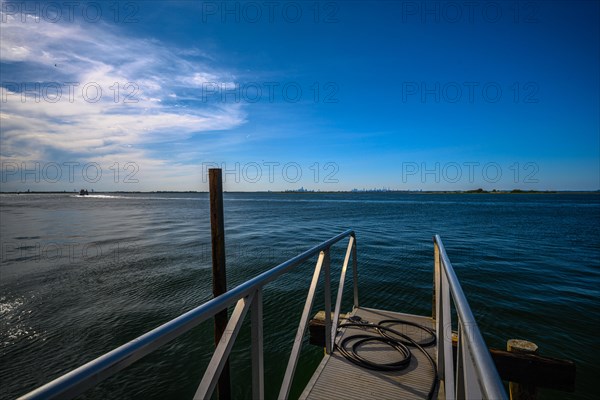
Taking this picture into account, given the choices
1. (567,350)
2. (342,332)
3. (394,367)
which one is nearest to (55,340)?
(342,332)

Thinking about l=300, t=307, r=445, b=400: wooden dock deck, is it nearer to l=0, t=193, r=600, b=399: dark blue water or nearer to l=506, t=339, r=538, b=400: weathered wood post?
l=506, t=339, r=538, b=400: weathered wood post

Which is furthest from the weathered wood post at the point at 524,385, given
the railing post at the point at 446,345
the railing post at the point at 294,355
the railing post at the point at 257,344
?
the railing post at the point at 257,344

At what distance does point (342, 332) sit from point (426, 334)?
1.32 metres

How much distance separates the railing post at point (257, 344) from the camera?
7.84ft

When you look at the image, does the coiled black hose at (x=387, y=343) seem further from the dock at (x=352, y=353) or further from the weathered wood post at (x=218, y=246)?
the weathered wood post at (x=218, y=246)

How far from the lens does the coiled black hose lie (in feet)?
12.4

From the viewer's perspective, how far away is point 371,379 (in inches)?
141

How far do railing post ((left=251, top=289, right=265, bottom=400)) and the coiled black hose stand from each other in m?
1.86

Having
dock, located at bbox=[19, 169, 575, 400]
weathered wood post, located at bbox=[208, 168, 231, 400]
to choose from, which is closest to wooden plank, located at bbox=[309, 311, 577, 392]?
dock, located at bbox=[19, 169, 575, 400]

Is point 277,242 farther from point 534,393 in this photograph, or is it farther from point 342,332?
point 534,393

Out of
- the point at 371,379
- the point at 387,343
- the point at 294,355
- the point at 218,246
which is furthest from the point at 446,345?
the point at 218,246

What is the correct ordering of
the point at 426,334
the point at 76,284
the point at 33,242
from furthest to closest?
the point at 33,242 < the point at 76,284 < the point at 426,334

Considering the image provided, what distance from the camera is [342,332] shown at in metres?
4.79

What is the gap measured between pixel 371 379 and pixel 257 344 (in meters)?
1.93
